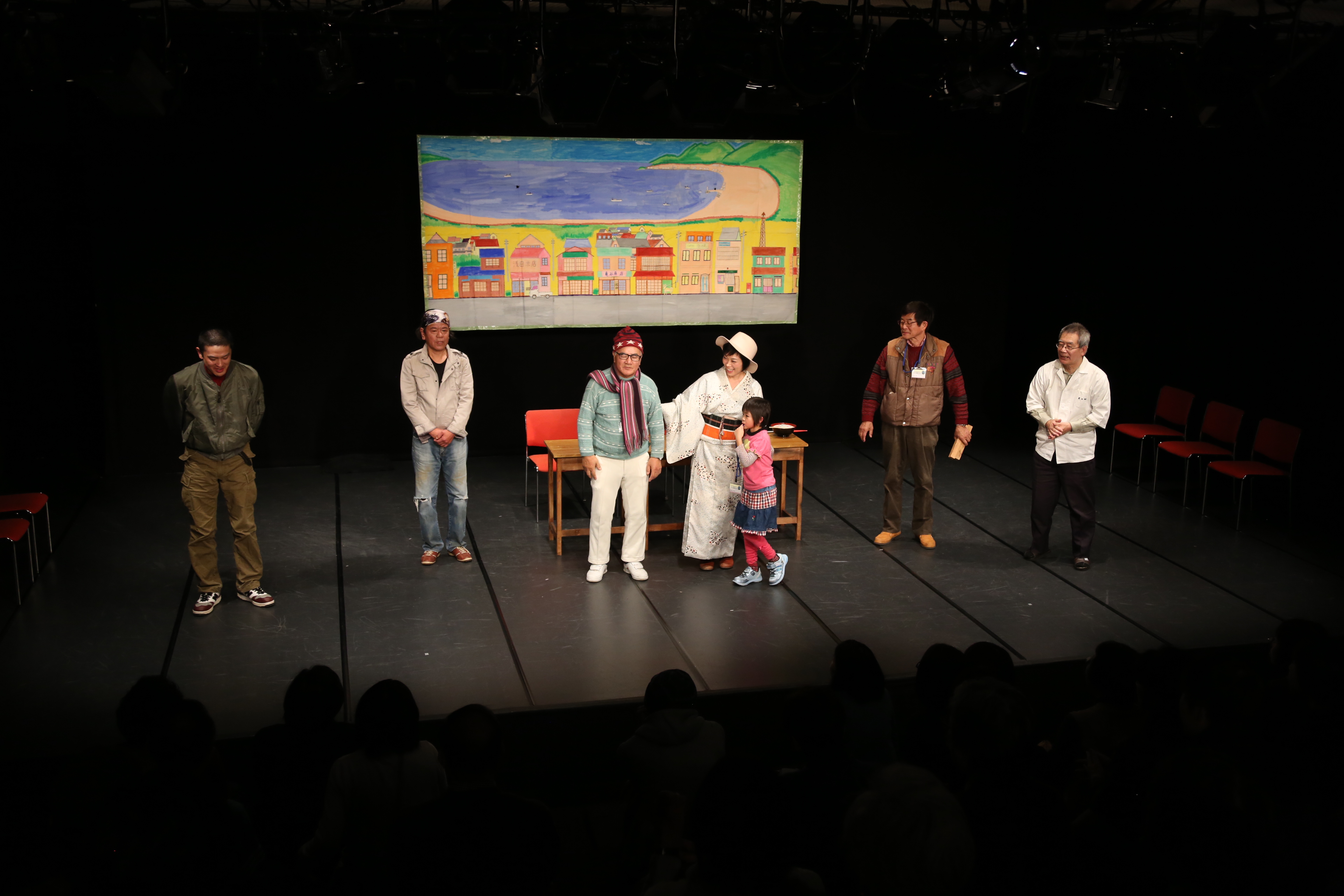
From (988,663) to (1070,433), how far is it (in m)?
3.30

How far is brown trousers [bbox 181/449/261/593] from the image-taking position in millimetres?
5496

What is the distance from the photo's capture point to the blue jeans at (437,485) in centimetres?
623

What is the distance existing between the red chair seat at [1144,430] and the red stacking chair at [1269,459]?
1.78 ft

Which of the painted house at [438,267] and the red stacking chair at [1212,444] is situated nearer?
the red stacking chair at [1212,444]

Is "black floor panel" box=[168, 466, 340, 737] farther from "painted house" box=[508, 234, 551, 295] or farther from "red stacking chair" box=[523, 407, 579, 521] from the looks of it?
"painted house" box=[508, 234, 551, 295]

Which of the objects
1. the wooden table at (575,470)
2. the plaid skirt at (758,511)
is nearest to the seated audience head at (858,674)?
the plaid skirt at (758,511)

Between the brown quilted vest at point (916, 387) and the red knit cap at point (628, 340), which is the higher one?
the red knit cap at point (628, 340)

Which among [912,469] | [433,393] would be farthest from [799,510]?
[433,393]

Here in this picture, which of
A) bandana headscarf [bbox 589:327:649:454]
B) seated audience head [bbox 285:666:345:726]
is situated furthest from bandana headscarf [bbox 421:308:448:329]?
seated audience head [bbox 285:666:345:726]

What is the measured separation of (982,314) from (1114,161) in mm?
1584

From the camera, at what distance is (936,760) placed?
303 centimetres

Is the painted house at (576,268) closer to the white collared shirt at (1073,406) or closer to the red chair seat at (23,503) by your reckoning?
the white collared shirt at (1073,406)

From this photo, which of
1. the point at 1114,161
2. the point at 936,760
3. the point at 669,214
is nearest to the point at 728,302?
the point at 669,214

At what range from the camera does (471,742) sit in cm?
271
